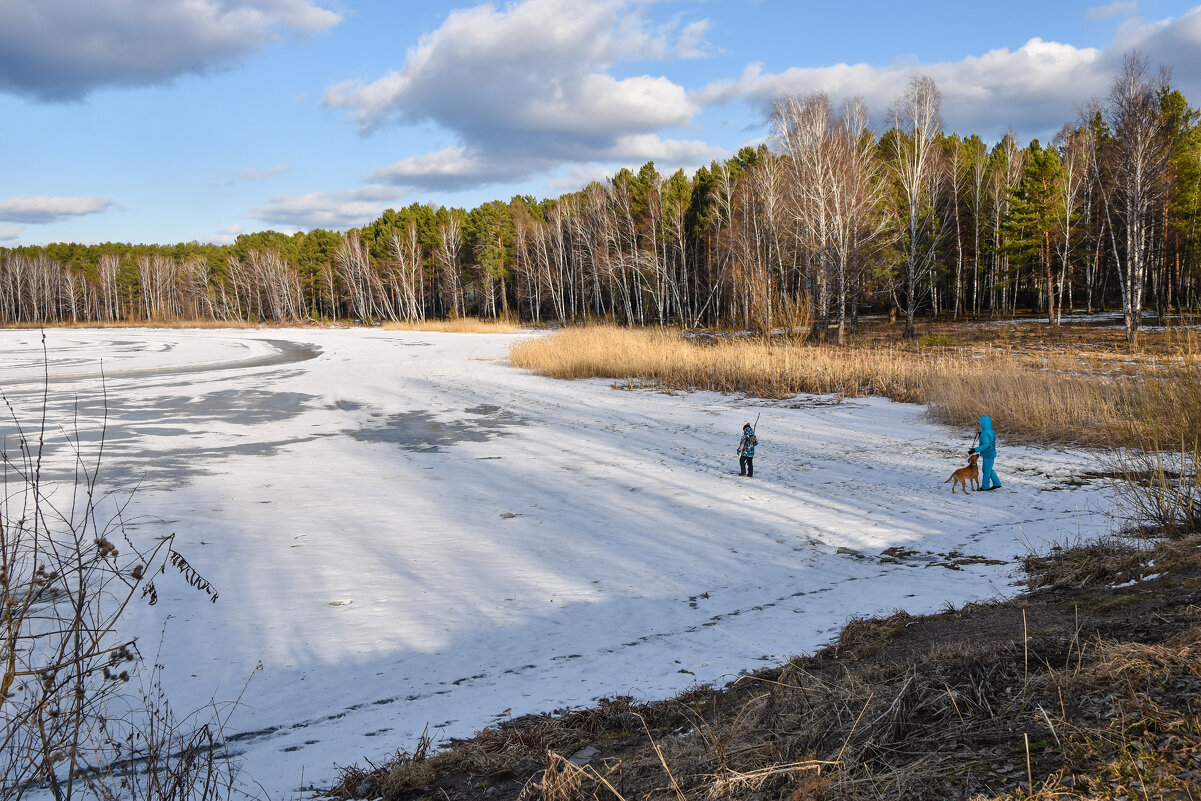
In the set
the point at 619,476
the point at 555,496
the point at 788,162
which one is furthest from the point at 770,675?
the point at 788,162

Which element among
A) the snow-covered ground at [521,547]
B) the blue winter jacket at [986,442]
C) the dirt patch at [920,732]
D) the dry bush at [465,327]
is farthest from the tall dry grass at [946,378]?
the dry bush at [465,327]

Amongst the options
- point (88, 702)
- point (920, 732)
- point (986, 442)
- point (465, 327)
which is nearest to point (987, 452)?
point (986, 442)

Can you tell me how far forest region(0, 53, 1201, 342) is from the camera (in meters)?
26.7

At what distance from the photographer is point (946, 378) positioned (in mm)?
14359

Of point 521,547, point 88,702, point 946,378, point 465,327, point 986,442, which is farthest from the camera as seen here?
point 465,327

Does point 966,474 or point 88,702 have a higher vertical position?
point 88,702

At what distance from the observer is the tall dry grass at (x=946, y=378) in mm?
8094

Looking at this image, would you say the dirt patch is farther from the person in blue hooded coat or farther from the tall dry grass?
the person in blue hooded coat

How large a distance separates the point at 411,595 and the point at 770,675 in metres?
3.13

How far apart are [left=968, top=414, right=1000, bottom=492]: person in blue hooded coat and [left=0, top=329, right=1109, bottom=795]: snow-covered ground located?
0.77 feet

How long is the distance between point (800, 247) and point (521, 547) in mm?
27381

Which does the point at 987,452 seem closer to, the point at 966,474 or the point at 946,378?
the point at 966,474

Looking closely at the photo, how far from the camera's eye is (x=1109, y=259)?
41.3 m

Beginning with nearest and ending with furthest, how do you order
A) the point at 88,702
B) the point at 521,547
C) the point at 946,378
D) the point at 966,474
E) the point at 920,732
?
the point at 920,732 < the point at 88,702 < the point at 521,547 < the point at 966,474 < the point at 946,378
